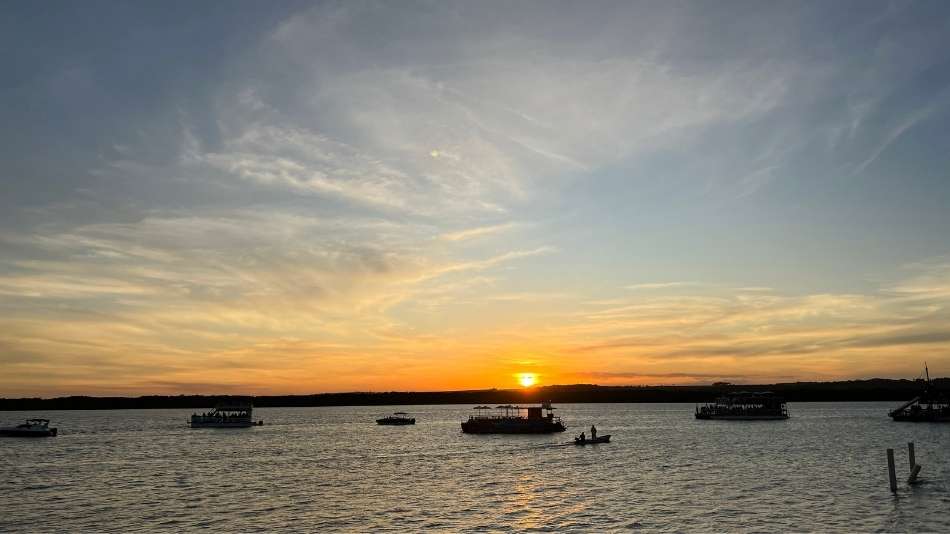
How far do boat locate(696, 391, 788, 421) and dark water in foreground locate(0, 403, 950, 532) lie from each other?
56.2 meters

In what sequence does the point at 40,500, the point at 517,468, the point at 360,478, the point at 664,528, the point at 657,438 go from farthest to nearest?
1. the point at 657,438
2. the point at 517,468
3. the point at 360,478
4. the point at 40,500
5. the point at 664,528

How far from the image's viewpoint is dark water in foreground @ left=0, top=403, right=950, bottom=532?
43531 mm

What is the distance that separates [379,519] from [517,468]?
30544 millimetres

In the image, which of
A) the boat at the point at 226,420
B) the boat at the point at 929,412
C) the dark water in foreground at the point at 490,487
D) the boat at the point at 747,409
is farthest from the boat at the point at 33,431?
the boat at the point at 929,412

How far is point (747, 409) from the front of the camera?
16250 centimetres

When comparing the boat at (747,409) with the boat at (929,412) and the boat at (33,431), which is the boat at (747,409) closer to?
the boat at (929,412)

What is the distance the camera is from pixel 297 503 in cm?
5228

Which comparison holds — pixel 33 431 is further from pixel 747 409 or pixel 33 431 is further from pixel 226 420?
pixel 747 409

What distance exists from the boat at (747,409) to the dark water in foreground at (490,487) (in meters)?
56.2

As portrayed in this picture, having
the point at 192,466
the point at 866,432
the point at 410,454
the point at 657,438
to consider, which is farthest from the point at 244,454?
the point at 866,432

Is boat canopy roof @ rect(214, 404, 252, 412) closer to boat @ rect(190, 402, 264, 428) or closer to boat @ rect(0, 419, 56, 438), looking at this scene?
boat @ rect(190, 402, 264, 428)

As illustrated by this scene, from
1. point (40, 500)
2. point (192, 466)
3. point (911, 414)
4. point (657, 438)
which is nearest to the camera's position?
point (40, 500)

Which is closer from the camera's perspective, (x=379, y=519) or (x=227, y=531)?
(x=227, y=531)

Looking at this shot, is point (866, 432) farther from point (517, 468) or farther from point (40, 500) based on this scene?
point (40, 500)
